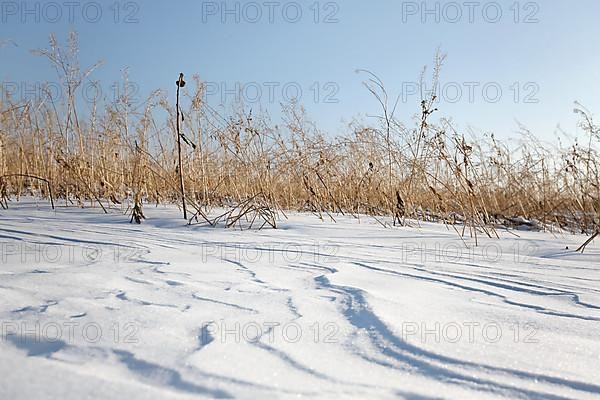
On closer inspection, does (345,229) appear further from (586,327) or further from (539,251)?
(586,327)

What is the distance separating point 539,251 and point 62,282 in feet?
5.77

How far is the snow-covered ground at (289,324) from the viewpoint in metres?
0.59

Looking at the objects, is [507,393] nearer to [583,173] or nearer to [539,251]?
[539,251]

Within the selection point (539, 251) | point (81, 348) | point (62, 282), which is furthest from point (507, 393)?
point (539, 251)

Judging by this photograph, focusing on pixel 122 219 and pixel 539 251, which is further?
pixel 122 219

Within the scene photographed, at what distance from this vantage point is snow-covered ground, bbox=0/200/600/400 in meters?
0.59

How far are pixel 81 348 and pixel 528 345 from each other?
26.3 inches

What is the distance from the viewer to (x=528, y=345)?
0.76 m

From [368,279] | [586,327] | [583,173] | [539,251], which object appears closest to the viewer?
[586,327]

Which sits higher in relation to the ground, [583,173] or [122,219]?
[583,173]

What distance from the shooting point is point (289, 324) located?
2.69 ft

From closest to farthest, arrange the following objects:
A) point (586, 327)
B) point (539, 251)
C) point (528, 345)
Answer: point (528, 345)
point (586, 327)
point (539, 251)

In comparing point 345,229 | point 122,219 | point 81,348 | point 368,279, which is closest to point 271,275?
point 368,279

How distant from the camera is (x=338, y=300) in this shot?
3.30ft
